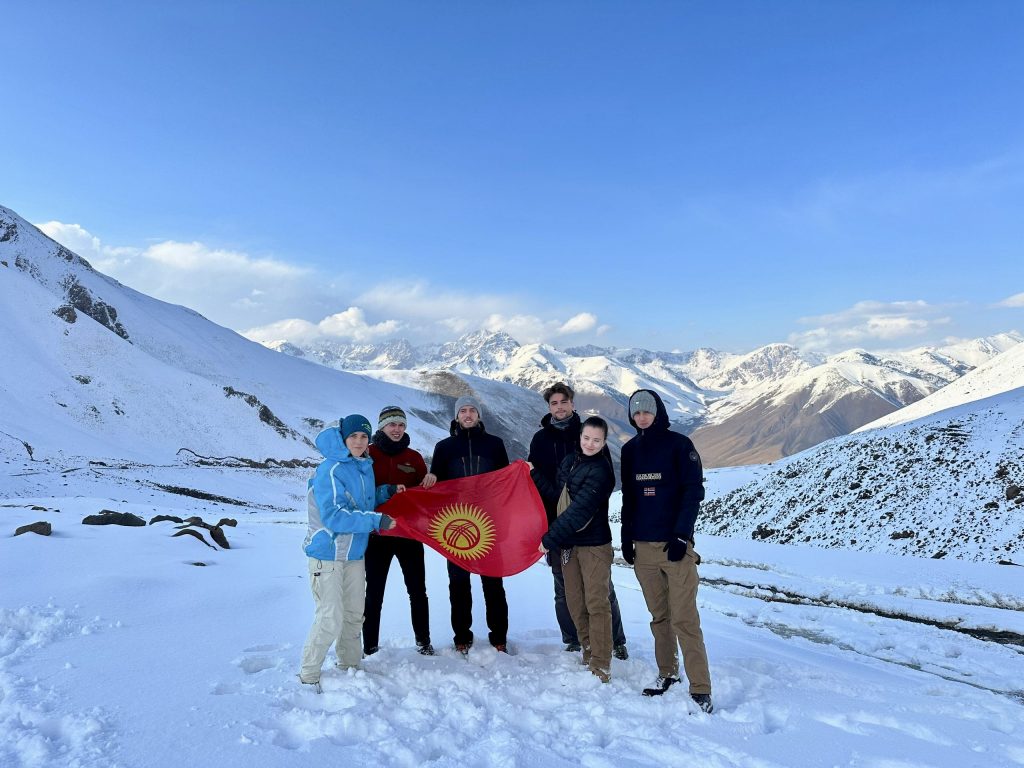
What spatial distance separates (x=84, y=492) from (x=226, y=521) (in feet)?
43.7

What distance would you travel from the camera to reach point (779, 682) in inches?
263

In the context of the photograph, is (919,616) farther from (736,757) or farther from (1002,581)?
(736,757)

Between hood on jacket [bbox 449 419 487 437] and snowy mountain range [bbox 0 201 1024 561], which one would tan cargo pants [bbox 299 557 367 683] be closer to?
hood on jacket [bbox 449 419 487 437]

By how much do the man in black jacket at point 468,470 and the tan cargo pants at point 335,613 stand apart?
1325 millimetres

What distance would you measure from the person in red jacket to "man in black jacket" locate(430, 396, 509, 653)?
1.23 feet

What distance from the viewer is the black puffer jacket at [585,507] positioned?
6.71 m

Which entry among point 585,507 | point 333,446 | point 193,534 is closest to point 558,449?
point 585,507

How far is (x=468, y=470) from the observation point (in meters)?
7.97

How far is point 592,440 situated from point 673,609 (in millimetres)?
1949

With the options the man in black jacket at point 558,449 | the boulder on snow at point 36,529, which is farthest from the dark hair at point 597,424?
the boulder on snow at point 36,529

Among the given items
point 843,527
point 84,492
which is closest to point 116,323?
point 84,492

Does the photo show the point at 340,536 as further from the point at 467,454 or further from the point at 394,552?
the point at 467,454

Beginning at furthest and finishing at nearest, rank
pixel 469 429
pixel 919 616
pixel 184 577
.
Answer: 1. pixel 919 616
2. pixel 184 577
3. pixel 469 429

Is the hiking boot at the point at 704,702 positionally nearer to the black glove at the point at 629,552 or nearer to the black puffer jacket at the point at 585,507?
the black glove at the point at 629,552
